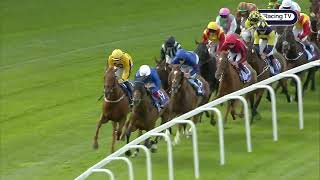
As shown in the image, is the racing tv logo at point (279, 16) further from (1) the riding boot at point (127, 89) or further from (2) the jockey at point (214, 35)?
(1) the riding boot at point (127, 89)

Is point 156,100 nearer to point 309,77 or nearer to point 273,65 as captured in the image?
point 273,65

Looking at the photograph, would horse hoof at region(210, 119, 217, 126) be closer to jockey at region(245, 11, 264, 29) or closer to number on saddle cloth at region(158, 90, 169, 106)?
number on saddle cloth at region(158, 90, 169, 106)

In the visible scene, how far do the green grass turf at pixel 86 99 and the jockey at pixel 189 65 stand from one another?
31.5 inches

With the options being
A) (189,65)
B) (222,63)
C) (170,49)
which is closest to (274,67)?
(222,63)

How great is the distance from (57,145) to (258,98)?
295 centimetres

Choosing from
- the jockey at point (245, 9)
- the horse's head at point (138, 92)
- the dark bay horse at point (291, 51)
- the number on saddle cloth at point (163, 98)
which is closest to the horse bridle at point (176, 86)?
the number on saddle cloth at point (163, 98)

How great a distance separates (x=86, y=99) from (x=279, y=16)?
4.23 m

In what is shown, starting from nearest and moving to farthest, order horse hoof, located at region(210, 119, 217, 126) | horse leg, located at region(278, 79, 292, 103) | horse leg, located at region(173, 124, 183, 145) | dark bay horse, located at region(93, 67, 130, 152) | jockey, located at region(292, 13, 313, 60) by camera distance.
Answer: dark bay horse, located at region(93, 67, 130, 152) → horse leg, located at region(173, 124, 183, 145) → horse hoof, located at region(210, 119, 217, 126) → horse leg, located at region(278, 79, 292, 103) → jockey, located at region(292, 13, 313, 60)

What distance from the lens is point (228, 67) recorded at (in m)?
13.2

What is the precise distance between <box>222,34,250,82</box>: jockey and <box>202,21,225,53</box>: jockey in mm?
679

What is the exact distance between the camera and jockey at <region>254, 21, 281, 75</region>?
14320 mm

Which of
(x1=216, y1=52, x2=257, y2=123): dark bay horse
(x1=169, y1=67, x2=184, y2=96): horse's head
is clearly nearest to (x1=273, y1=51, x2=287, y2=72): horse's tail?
(x1=216, y1=52, x2=257, y2=123): dark bay horse

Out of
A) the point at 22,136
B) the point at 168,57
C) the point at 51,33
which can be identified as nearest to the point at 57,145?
the point at 22,136

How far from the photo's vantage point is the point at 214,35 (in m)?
14.4
